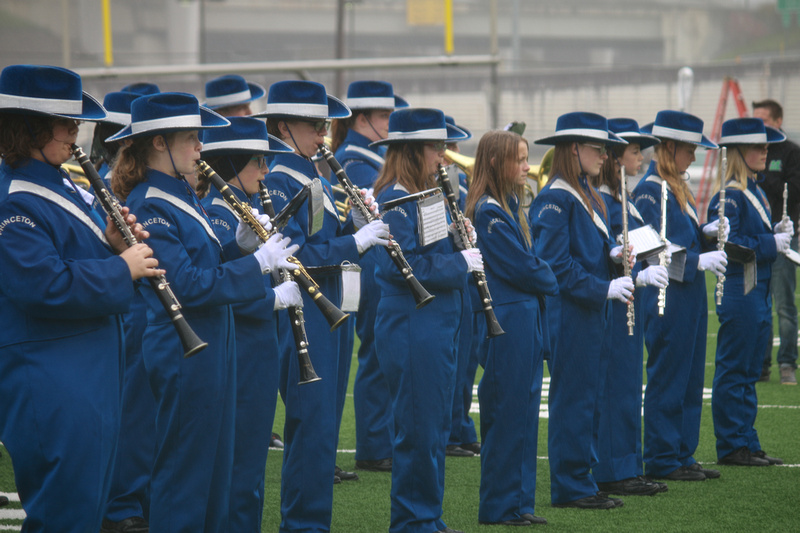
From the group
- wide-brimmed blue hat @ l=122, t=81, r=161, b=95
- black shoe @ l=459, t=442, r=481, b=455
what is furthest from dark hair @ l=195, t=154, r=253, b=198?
black shoe @ l=459, t=442, r=481, b=455

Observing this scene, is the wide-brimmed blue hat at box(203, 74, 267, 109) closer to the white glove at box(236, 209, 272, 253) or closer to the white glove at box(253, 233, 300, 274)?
the white glove at box(236, 209, 272, 253)

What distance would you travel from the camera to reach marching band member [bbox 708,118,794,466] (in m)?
7.26

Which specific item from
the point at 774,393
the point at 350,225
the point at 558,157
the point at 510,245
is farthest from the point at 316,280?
the point at 774,393

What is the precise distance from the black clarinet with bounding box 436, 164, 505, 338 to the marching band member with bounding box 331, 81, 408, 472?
1.46 m

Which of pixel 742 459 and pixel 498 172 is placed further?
pixel 742 459

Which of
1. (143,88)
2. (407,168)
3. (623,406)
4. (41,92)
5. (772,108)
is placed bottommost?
(623,406)

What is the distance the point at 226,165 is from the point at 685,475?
12.3 ft

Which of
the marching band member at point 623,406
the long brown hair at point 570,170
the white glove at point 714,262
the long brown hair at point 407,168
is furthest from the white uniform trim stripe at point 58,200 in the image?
the white glove at point 714,262

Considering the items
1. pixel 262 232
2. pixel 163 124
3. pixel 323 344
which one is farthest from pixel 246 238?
pixel 323 344

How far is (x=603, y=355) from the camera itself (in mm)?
6258

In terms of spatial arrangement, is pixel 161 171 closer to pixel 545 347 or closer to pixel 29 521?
pixel 29 521

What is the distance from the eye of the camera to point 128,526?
17.5 ft

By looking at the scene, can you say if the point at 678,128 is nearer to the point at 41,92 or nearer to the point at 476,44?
the point at 41,92

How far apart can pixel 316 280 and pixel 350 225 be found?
22.7 inches
